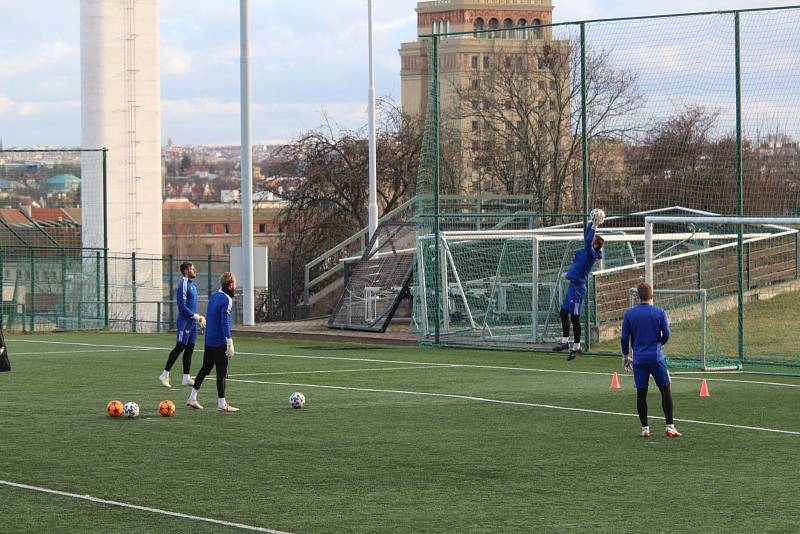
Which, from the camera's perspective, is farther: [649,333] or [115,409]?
[115,409]

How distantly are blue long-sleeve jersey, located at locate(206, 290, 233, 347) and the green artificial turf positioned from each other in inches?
35.7

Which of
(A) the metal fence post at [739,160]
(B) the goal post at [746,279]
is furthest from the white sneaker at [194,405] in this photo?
(B) the goal post at [746,279]

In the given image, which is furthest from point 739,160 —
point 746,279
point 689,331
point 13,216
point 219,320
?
point 13,216

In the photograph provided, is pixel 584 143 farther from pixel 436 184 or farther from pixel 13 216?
pixel 13 216

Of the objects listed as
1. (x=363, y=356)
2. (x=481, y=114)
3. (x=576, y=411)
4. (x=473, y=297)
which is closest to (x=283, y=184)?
(x=481, y=114)

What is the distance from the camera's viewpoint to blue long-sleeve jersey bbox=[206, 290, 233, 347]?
53.5 ft

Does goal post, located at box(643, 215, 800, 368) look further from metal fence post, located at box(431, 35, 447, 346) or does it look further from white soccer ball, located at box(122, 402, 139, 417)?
white soccer ball, located at box(122, 402, 139, 417)

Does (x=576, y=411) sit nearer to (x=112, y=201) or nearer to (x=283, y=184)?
(x=283, y=184)

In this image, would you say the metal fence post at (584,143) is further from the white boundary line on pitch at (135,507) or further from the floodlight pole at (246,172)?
the white boundary line on pitch at (135,507)

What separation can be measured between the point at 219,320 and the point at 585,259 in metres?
6.83

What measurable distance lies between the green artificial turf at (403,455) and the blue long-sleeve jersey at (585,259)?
1.55 meters

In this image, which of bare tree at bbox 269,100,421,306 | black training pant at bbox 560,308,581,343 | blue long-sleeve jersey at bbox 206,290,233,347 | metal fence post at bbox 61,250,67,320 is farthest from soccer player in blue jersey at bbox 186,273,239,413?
bare tree at bbox 269,100,421,306

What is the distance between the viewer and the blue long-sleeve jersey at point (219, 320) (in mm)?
16312

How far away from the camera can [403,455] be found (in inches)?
513
